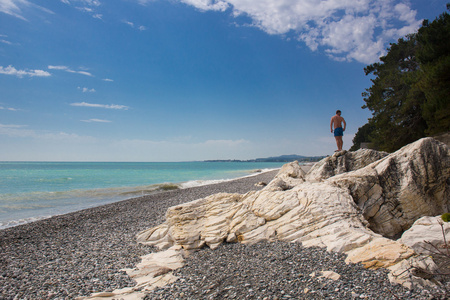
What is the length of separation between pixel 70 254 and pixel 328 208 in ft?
25.4

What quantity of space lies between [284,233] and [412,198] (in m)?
4.31

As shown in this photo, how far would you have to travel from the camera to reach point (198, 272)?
20.4 ft

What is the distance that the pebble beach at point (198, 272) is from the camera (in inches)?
189

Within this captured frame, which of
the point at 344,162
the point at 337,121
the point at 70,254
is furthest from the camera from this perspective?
the point at 337,121

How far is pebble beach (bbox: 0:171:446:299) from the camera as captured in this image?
479 centimetres

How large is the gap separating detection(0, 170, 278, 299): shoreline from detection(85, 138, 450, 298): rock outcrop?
135cm

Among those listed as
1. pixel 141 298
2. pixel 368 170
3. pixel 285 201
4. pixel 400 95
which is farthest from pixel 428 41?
pixel 141 298

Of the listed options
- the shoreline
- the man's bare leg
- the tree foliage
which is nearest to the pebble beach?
the shoreline

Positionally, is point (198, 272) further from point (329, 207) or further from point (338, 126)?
point (338, 126)

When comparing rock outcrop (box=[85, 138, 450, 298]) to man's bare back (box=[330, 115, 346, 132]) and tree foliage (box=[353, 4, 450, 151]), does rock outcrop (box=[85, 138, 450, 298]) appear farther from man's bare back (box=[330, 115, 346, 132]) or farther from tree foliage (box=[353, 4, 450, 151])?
tree foliage (box=[353, 4, 450, 151])

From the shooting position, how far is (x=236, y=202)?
9234 mm

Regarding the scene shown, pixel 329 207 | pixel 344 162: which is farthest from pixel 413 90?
pixel 329 207

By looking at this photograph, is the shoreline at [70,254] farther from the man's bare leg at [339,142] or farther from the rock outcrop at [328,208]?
the man's bare leg at [339,142]

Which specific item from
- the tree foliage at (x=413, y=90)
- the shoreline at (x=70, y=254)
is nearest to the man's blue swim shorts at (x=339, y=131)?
the tree foliage at (x=413, y=90)
